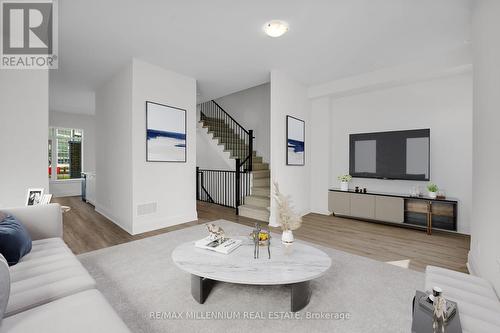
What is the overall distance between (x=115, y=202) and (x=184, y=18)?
11.5ft

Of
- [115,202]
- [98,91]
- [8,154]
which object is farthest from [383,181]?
[98,91]

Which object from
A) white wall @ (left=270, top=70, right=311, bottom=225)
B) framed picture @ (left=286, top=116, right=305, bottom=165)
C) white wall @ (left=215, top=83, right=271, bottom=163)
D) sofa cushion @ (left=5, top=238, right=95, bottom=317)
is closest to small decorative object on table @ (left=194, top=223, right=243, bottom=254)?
sofa cushion @ (left=5, top=238, right=95, bottom=317)

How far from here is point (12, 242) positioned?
1698 mm

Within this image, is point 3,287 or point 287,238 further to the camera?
point 287,238

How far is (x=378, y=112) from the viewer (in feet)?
15.8

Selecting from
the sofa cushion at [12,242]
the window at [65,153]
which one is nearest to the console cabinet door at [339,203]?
the sofa cushion at [12,242]

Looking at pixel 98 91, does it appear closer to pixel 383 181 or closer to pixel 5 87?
pixel 5 87

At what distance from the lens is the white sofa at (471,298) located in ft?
3.59

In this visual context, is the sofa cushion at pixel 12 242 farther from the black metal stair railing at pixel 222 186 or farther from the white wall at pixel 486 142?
the black metal stair railing at pixel 222 186

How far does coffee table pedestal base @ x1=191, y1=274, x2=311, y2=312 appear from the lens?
1812 mm

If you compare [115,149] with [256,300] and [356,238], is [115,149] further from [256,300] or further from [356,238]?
[356,238]

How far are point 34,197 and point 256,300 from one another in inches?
104

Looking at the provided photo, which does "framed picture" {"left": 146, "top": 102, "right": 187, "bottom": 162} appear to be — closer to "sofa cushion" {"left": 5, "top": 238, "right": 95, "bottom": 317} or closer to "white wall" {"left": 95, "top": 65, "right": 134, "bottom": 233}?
"white wall" {"left": 95, "top": 65, "right": 134, "bottom": 233}

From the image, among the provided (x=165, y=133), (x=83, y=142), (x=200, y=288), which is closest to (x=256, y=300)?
(x=200, y=288)
